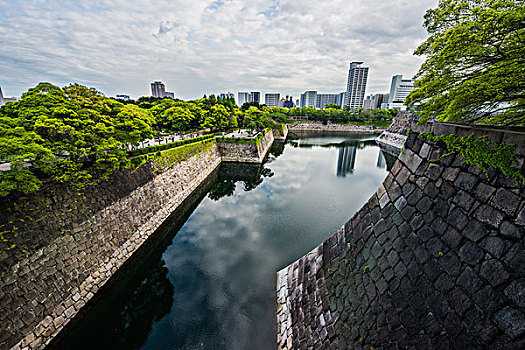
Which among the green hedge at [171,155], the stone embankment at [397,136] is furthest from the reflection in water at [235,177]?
the stone embankment at [397,136]

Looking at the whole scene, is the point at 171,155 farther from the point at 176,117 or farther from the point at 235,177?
the point at 176,117

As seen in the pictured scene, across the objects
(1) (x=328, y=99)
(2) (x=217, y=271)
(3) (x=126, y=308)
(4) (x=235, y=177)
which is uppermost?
(1) (x=328, y=99)

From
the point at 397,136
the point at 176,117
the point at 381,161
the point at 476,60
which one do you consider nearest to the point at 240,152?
the point at 176,117

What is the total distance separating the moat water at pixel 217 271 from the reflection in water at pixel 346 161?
4.94 meters

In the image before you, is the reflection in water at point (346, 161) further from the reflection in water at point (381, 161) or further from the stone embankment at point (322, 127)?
the stone embankment at point (322, 127)

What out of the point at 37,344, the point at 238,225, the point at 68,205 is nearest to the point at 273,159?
the point at 238,225

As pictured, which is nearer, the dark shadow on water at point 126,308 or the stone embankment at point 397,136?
the dark shadow on water at point 126,308

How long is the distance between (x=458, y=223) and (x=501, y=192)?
0.70m

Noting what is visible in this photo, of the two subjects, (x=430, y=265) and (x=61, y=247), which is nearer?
(x=430, y=265)

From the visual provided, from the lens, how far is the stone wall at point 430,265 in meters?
2.62

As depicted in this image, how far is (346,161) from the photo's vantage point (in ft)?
93.5

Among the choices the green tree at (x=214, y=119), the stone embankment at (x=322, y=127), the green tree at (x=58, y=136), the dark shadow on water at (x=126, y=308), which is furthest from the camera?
the stone embankment at (x=322, y=127)

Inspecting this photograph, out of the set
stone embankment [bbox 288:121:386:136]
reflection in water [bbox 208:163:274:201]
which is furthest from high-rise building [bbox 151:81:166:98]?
reflection in water [bbox 208:163:274:201]

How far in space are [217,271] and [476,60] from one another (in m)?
11.1
